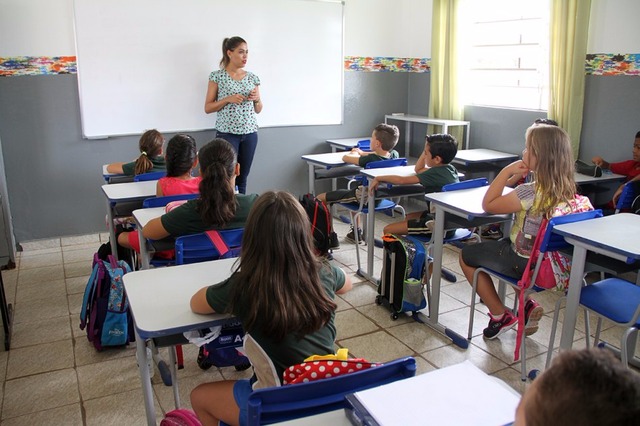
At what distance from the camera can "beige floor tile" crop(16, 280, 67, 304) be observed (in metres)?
3.73

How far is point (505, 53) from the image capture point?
17.4 feet

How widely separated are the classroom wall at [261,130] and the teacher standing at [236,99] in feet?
1.56

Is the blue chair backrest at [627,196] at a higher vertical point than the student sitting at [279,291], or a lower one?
lower

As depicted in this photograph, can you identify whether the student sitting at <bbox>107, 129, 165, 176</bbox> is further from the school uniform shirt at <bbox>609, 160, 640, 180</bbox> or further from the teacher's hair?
the school uniform shirt at <bbox>609, 160, 640, 180</bbox>

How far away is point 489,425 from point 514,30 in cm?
484

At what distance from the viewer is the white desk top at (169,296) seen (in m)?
1.61

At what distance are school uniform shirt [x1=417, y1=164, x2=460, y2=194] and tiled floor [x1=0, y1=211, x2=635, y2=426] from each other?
0.77m

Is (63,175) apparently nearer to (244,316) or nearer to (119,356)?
(119,356)

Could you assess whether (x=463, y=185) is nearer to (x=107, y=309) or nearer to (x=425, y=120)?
(x=107, y=309)

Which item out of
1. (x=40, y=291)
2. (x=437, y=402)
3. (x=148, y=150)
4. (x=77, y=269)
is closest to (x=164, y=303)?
(x=437, y=402)

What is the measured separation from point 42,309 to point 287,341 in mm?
2647

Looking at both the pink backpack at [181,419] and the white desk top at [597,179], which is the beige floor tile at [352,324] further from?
the white desk top at [597,179]

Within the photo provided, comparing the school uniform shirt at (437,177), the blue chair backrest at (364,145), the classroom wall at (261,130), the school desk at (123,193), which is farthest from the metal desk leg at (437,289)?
the blue chair backrest at (364,145)

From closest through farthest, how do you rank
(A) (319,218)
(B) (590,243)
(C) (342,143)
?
(B) (590,243)
(A) (319,218)
(C) (342,143)
